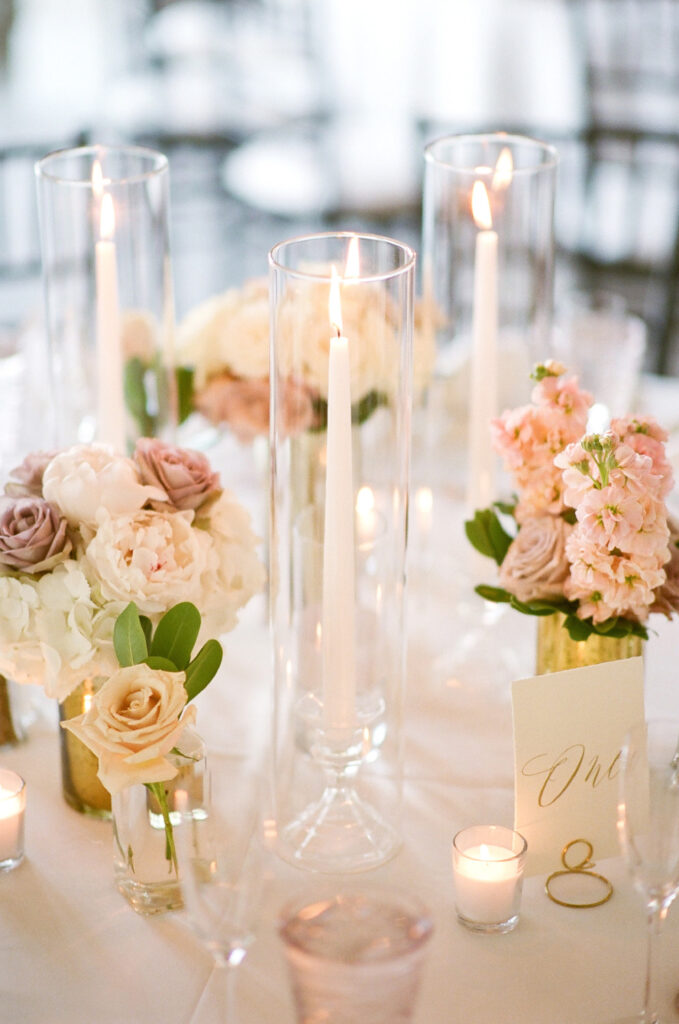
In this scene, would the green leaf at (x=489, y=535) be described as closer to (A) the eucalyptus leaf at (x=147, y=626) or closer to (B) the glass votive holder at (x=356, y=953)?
(A) the eucalyptus leaf at (x=147, y=626)

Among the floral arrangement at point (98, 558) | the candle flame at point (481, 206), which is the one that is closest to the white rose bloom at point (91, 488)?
the floral arrangement at point (98, 558)

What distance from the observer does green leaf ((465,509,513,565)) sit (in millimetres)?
1224

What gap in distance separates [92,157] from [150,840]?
0.85 metres

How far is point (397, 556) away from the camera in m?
1.09

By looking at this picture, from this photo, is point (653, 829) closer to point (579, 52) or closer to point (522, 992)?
point (522, 992)

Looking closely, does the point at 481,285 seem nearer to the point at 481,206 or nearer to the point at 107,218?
the point at 481,206

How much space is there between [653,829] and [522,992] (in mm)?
174

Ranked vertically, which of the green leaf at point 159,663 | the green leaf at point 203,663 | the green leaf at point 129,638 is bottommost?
the green leaf at point 203,663

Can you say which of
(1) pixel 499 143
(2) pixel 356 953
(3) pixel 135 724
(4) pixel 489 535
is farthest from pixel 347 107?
(2) pixel 356 953

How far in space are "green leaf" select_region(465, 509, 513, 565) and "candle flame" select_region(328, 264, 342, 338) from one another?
1.03ft

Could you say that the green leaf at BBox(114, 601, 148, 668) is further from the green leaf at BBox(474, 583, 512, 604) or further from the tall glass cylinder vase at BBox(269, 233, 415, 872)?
the green leaf at BBox(474, 583, 512, 604)

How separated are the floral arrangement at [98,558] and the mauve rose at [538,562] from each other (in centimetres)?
24

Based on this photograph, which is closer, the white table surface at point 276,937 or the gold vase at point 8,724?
the white table surface at point 276,937

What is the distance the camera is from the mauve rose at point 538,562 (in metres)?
1.11
